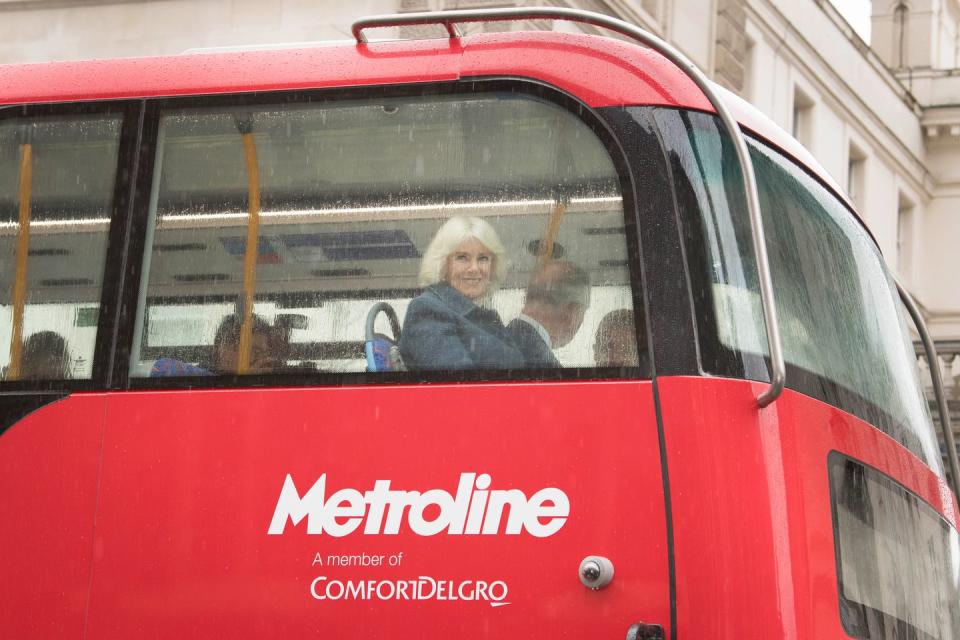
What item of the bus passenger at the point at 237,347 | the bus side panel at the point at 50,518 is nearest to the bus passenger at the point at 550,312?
the bus passenger at the point at 237,347

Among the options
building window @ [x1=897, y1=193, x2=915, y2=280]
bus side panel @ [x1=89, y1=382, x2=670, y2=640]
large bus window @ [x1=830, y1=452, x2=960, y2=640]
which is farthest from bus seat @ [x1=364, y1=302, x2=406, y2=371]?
building window @ [x1=897, y1=193, x2=915, y2=280]

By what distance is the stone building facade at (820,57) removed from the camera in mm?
18094

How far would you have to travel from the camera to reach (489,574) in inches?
209

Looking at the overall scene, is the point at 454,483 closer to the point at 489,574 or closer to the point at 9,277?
the point at 489,574

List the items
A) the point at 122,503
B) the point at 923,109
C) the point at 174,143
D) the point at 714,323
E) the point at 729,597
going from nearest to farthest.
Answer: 1. the point at 729,597
2. the point at 714,323
3. the point at 122,503
4. the point at 174,143
5. the point at 923,109

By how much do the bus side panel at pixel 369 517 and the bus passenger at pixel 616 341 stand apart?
0.34 ft

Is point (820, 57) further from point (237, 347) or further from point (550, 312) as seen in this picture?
point (237, 347)

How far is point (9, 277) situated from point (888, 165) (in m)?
30.6

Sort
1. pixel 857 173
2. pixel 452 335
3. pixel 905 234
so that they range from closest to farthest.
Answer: pixel 452 335
pixel 857 173
pixel 905 234

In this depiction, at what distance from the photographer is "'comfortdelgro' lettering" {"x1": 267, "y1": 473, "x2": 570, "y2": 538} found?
530cm

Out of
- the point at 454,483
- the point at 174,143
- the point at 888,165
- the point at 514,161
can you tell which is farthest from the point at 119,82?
the point at 888,165

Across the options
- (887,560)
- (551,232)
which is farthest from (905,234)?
(551,232)

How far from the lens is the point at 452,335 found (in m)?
5.65

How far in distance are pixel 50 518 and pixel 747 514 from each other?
2663mm
